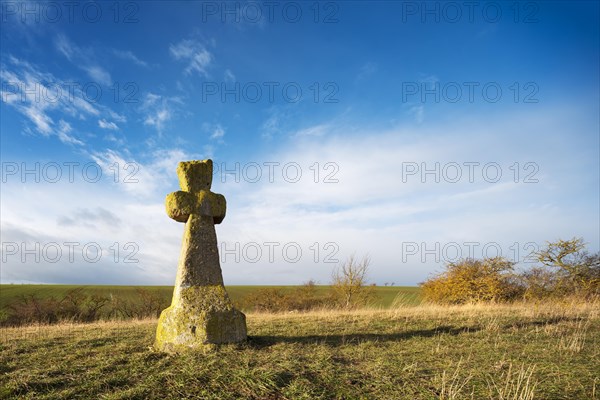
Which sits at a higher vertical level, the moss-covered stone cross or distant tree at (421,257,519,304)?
the moss-covered stone cross

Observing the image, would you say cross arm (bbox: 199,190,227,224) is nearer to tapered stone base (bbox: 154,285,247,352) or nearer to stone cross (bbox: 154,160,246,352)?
stone cross (bbox: 154,160,246,352)

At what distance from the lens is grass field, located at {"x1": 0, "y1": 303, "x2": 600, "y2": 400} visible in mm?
5633

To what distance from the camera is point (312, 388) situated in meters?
5.62

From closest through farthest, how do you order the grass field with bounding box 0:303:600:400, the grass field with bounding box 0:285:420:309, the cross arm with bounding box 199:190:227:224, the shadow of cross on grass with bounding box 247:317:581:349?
the grass field with bounding box 0:303:600:400 < the shadow of cross on grass with bounding box 247:317:581:349 < the cross arm with bounding box 199:190:227:224 < the grass field with bounding box 0:285:420:309

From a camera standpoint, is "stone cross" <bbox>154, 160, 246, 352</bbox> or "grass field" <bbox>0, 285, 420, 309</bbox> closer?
"stone cross" <bbox>154, 160, 246, 352</bbox>

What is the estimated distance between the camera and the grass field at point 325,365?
222 inches

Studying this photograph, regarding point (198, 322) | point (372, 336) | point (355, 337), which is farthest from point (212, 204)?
point (372, 336)

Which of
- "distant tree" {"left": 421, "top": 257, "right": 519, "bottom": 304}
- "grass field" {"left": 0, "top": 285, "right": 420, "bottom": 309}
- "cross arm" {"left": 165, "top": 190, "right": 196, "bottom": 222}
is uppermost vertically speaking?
"cross arm" {"left": 165, "top": 190, "right": 196, "bottom": 222}

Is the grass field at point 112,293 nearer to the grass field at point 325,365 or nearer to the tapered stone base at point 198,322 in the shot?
the grass field at point 325,365

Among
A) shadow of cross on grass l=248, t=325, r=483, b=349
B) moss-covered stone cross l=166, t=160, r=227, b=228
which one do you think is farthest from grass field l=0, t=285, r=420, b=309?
moss-covered stone cross l=166, t=160, r=227, b=228

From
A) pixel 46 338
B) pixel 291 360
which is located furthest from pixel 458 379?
pixel 46 338

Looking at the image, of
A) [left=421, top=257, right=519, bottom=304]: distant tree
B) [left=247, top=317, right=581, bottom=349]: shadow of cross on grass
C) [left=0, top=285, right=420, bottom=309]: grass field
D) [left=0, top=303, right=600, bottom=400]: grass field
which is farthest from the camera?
[left=0, top=285, right=420, bottom=309]: grass field

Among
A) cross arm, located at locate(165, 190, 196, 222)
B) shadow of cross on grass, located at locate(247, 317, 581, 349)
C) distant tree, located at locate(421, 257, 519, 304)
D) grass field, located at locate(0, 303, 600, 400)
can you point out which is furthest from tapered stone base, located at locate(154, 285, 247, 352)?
distant tree, located at locate(421, 257, 519, 304)

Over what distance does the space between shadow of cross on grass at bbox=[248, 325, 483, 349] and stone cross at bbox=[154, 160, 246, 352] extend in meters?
0.83
